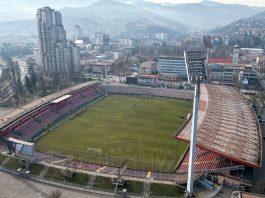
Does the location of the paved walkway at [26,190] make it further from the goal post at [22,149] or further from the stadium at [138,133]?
the stadium at [138,133]

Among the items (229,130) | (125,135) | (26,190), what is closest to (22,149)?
(26,190)

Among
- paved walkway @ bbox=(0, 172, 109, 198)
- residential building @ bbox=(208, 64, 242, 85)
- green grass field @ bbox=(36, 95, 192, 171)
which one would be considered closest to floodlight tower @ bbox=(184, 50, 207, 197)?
green grass field @ bbox=(36, 95, 192, 171)

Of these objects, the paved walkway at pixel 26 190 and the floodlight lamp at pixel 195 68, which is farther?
the paved walkway at pixel 26 190

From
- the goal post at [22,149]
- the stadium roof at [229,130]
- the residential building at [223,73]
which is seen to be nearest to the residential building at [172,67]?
the residential building at [223,73]

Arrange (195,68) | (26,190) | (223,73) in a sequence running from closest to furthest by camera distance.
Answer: (195,68) < (26,190) < (223,73)

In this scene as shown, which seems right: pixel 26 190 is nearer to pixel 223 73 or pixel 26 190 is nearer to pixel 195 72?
pixel 195 72
